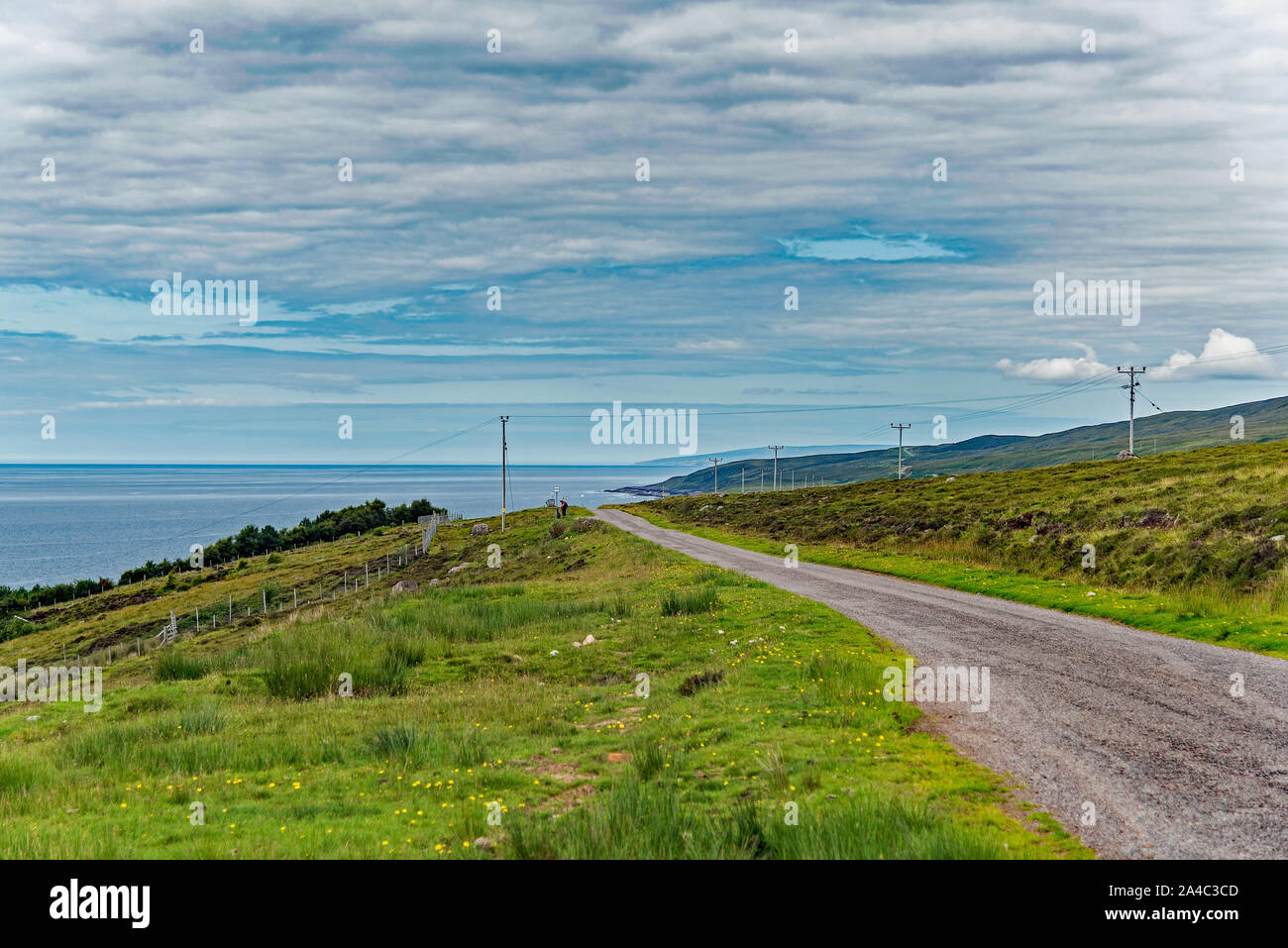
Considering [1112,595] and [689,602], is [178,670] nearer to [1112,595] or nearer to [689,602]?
[689,602]

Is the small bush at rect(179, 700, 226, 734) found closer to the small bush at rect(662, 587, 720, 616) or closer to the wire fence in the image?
the small bush at rect(662, 587, 720, 616)

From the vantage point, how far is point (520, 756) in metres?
12.8

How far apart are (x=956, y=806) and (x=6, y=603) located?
10856cm

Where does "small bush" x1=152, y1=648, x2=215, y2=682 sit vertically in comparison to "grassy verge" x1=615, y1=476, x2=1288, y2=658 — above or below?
below

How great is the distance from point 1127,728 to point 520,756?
29.7 ft

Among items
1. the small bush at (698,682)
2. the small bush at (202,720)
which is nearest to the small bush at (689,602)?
the small bush at (698,682)

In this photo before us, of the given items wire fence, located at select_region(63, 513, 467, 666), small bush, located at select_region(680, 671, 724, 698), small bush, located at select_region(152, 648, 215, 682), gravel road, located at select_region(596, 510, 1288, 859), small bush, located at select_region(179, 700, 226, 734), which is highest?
gravel road, located at select_region(596, 510, 1288, 859)

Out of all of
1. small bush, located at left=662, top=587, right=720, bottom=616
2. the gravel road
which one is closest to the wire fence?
small bush, located at left=662, top=587, right=720, bottom=616

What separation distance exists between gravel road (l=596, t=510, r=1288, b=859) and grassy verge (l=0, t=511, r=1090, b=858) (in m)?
0.80

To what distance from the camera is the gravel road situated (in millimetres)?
8375

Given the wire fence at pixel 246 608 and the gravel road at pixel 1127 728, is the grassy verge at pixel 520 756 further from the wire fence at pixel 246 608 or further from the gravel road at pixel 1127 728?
the wire fence at pixel 246 608

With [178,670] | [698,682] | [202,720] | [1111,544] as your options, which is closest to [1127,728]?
[698,682]
